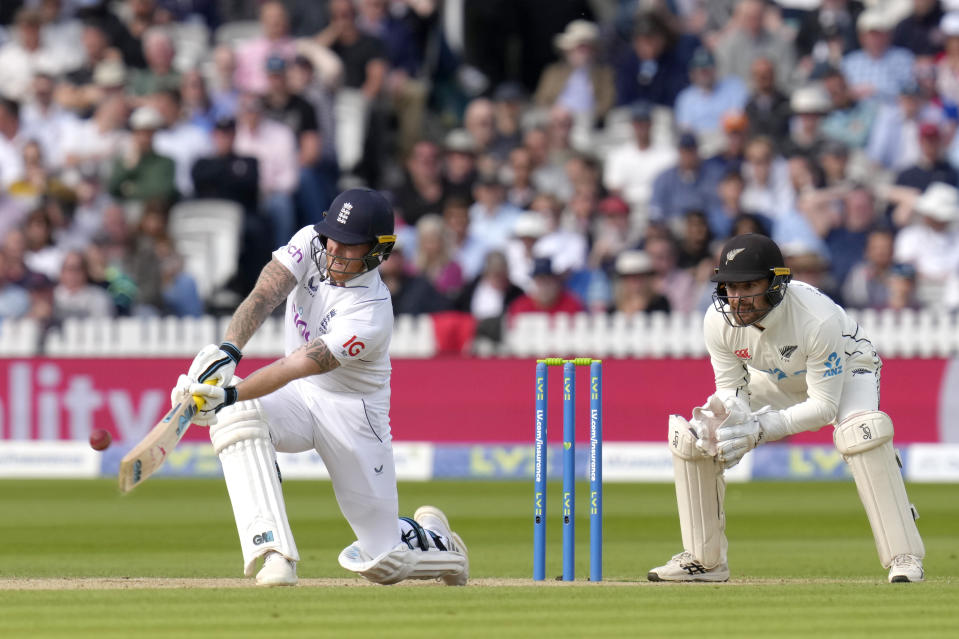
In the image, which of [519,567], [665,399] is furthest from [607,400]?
[519,567]

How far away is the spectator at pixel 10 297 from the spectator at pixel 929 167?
695 cm

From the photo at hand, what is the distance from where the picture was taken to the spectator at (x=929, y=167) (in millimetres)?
13406

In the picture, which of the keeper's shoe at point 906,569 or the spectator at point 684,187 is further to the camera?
→ the spectator at point 684,187

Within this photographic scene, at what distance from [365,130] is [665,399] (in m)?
3.98

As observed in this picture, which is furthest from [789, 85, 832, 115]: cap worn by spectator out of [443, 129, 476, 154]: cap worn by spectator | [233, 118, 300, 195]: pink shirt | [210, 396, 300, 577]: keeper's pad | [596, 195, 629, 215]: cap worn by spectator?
[210, 396, 300, 577]: keeper's pad

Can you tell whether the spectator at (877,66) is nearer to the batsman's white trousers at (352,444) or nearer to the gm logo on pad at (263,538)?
the batsman's white trousers at (352,444)

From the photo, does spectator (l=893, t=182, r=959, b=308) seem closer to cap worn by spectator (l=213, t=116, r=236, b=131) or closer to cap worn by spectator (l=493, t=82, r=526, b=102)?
cap worn by spectator (l=493, t=82, r=526, b=102)

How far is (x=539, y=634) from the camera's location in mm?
4953

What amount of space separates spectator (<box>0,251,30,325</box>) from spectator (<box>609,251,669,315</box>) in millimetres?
4662

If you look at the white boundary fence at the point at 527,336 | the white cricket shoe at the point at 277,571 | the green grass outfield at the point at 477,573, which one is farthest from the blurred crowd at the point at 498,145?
the white cricket shoe at the point at 277,571

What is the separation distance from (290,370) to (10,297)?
325 inches

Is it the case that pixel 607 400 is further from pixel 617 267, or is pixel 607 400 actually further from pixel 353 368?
pixel 353 368

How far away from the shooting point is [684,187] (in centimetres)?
1375

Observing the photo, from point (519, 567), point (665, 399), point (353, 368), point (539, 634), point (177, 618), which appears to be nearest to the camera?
point (539, 634)
